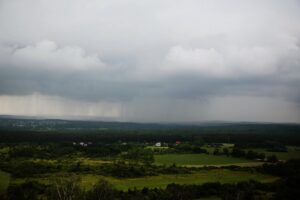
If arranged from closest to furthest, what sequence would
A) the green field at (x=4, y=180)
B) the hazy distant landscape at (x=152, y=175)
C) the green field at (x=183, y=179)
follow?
the hazy distant landscape at (x=152, y=175) → the green field at (x=4, y=180) → the green field at (x=183, y=179)

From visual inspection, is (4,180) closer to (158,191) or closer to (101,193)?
(101,193)

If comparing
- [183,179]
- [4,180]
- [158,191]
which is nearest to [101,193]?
[158,191]

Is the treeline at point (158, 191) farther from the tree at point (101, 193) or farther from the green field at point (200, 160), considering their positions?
the green field at point (200, 160)

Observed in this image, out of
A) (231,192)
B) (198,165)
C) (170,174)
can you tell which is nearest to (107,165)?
(170,174)

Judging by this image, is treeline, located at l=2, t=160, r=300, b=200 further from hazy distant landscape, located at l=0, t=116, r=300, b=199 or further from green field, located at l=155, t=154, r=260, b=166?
green field, located at l=155, t=154, r=260, b=166

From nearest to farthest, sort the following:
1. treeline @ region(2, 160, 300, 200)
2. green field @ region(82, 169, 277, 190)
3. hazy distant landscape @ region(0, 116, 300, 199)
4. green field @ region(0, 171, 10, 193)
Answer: treeline @ region(2, 160, 300, 200) < hazy distant landscape @ region(0, 116, 300, 199) < green field @ region(0, 171, 10, 193) < green field @ region(82, 169, 277, 190)

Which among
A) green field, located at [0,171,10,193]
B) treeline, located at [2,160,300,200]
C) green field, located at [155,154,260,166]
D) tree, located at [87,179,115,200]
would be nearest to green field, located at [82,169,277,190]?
treeline, located at [2,160,300,200]

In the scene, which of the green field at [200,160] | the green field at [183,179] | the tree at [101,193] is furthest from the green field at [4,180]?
the green field at [200,160]

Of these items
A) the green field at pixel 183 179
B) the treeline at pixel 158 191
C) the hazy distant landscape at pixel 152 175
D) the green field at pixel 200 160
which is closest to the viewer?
the treeline at pixel 158 191

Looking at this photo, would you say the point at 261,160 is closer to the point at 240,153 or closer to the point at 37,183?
the point at 240,153
